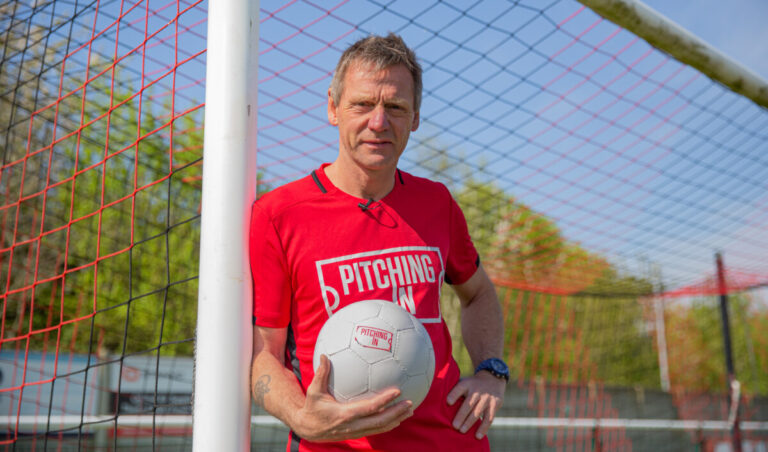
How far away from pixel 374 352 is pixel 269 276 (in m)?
0.48

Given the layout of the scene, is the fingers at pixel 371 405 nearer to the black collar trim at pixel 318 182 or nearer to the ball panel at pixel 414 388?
the ball panel at pixel 414 388

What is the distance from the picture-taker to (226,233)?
2033 millimetres

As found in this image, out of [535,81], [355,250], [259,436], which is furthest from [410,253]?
[259,436]

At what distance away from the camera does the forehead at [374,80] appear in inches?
81.3

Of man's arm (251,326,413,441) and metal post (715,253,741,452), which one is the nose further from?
metal post (715,253,741,452)

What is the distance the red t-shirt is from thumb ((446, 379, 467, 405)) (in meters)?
0.02

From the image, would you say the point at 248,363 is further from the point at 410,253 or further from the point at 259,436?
the point at 259,436

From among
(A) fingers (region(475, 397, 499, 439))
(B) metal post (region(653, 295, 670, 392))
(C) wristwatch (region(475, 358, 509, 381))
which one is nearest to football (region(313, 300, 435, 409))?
(A) fingers (region(475, 397, 499, 439))

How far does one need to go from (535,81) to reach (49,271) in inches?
449

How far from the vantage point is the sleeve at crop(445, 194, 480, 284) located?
8.13 feet

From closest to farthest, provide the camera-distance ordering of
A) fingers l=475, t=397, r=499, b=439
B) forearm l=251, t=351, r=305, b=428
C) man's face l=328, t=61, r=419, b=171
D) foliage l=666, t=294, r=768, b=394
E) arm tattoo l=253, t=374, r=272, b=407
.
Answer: forearm l=251, t=351, r=305, b=428 < arm tattoo l=253, t=374, r=272, b=407 < man's face l=328, t=61, r=419, b=171 < fingers l=475, t=397, r=499, b=439 < foliage l=666, t=294, r=768, b=394

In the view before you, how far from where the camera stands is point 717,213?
239 inches

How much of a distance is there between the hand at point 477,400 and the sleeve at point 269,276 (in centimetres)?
62

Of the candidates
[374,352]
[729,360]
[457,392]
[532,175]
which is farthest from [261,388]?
[729,360]
